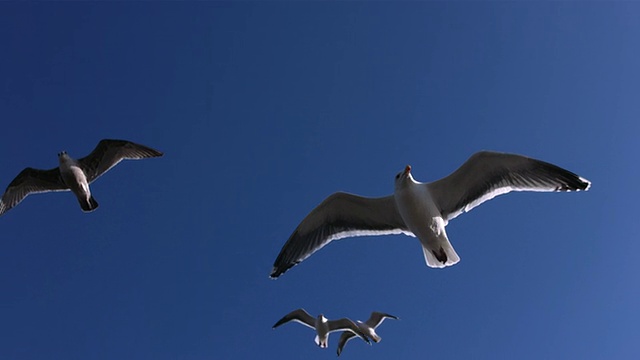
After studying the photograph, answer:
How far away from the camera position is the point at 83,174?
39.3 ft

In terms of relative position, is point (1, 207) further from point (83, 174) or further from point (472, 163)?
point (472, 163)

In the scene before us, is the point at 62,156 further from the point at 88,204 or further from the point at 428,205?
the point at 428,205

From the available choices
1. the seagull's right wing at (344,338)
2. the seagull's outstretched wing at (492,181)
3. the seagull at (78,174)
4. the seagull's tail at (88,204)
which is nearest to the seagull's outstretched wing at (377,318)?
the seagull's right wing at (344,338)

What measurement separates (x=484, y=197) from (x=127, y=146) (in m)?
6.74

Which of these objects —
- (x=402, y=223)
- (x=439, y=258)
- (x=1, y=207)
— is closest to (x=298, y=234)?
(x=402, y=223)

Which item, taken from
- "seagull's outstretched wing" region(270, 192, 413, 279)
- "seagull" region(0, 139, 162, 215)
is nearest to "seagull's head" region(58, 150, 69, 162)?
"seagull" region(0, 139, 162, 215)

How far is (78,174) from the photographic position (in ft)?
38.7

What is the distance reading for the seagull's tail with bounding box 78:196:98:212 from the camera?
11.6m

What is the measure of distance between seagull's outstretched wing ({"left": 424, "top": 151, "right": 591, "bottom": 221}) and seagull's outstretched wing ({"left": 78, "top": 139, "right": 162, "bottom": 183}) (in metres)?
5.68

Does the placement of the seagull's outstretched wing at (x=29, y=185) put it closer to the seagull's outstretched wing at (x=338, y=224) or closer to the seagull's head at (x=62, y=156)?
the seagull's head at (x=62, y=156)

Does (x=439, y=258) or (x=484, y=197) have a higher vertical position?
(x=484, y=197)

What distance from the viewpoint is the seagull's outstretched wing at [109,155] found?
472 inches

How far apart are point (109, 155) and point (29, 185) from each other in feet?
5.79

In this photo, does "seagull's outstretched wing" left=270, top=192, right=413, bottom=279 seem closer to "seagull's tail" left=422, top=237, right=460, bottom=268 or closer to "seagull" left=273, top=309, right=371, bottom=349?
"seagull's tail" left=422, top=237, right=460, bottom=268
